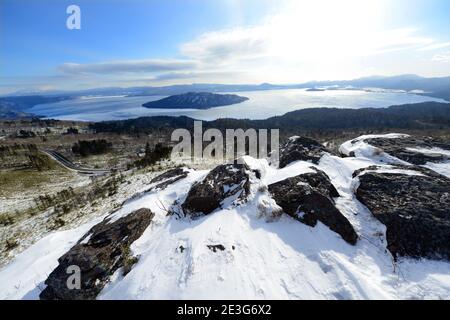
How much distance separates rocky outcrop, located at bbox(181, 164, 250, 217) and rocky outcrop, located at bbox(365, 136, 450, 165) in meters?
7.09

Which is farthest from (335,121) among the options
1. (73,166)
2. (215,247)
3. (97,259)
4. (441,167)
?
(97,259)

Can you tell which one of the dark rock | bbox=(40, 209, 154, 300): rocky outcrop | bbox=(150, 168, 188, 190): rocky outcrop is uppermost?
bbox=(150, 168, 188, 190): rocky outcrop

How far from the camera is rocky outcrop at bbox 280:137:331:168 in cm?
1136

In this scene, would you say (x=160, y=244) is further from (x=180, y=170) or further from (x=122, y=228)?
(x=180, y=170)

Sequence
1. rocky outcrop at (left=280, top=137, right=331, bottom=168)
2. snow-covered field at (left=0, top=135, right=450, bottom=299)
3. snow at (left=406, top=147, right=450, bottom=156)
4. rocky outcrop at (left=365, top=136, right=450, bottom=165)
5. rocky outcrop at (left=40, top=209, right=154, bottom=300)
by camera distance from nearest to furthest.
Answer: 1. snow-covered field at (left=0, top=135, right=450, bottom=299)
2. rocky outcrop at (left=40, top=209, right=154, bottom=300)
3. rocky outcrop at (left=365, top=136, right=450, bottom=165)
4. snow at (left=406, top=147, right=450, bottom=156)
5. rocky outcrop at (left=280, top=137, right=331, bottom=168)

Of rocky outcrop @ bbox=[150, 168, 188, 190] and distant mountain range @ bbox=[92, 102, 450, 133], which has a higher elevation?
distant mountain range @ bbox=[92, 102, 450, 133]

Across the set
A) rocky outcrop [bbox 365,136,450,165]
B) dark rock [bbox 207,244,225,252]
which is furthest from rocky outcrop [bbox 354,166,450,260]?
dark rock [bbox 207,244,225,252]

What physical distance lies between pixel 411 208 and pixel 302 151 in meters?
5.37

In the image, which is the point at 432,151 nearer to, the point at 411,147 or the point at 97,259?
the point at 411,147

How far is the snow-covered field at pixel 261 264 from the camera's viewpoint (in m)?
5.30

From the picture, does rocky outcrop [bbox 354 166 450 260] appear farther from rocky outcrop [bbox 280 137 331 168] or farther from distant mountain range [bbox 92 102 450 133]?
distant mountain range [bbox 92 102 450 133]

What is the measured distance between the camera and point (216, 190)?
9.18m

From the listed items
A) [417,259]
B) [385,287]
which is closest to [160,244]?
[385,287]
